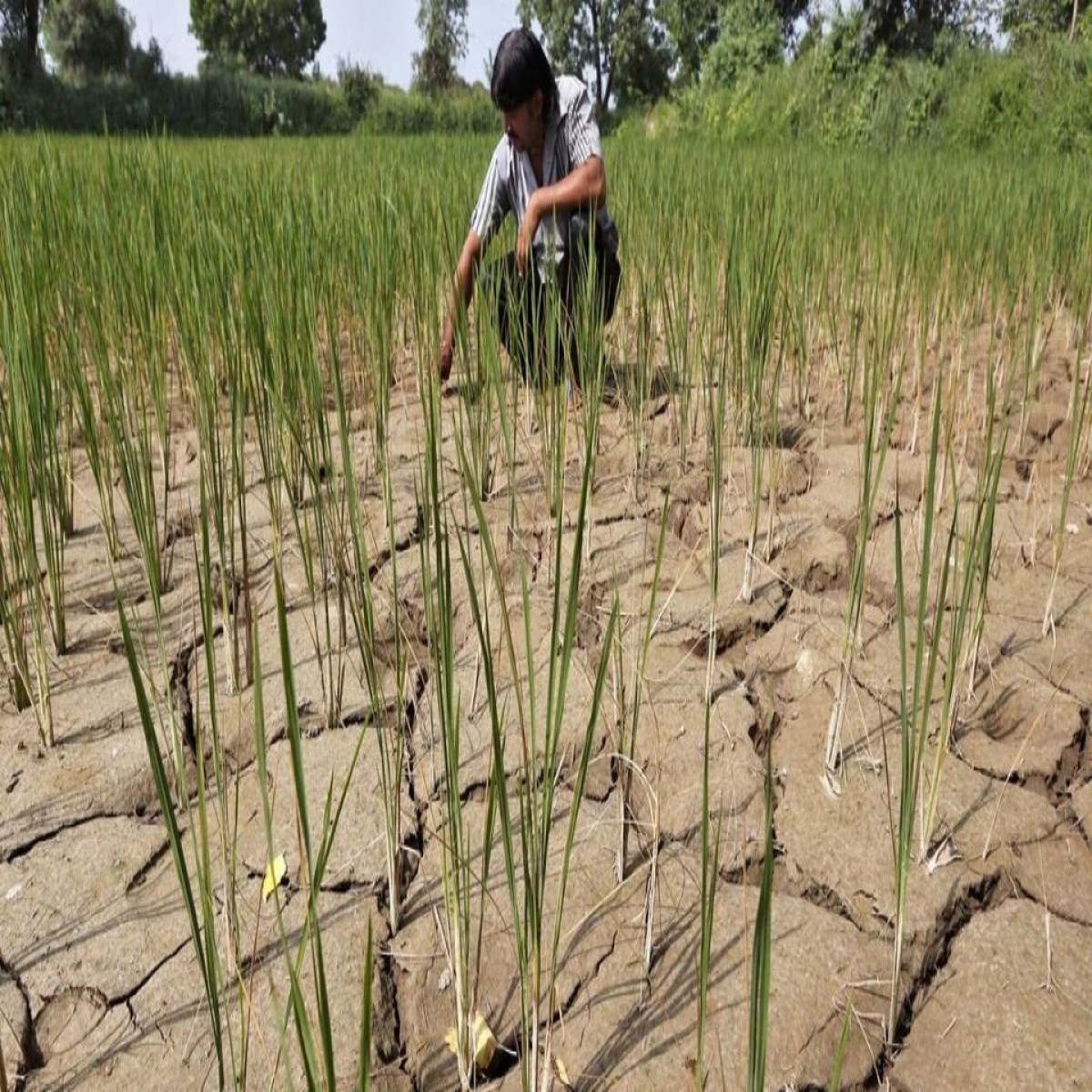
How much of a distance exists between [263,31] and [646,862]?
4406cm

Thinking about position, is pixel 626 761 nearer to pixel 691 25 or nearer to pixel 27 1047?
pixel 27 1047

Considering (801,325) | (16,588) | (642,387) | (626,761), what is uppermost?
(801,325)

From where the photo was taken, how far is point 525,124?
2357 mm

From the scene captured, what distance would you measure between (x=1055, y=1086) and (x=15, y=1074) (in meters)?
0.86

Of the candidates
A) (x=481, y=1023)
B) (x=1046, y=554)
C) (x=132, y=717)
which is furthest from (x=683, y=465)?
(x=481, y=1023)

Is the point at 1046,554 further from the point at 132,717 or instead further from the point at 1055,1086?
the point at 132,717

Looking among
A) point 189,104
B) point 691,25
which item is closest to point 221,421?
point 189,104

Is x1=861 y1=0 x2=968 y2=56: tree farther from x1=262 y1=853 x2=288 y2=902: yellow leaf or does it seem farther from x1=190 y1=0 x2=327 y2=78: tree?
x1=190 y1=0 x2=327 y2=78: tree

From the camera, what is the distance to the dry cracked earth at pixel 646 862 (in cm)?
86

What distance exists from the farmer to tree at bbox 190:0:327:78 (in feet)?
129

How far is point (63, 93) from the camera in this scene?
18.1 meters

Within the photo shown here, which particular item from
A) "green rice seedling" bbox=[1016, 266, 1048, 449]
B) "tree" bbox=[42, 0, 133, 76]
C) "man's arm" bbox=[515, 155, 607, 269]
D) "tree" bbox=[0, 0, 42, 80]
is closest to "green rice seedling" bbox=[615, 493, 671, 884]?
"green rice seedling" bbox=[1016, 266, 1048, 449]

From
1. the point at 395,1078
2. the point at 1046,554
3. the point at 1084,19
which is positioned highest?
the point at 1084,19

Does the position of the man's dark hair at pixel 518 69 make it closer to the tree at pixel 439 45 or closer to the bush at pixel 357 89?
the bush at pixel 357 89
